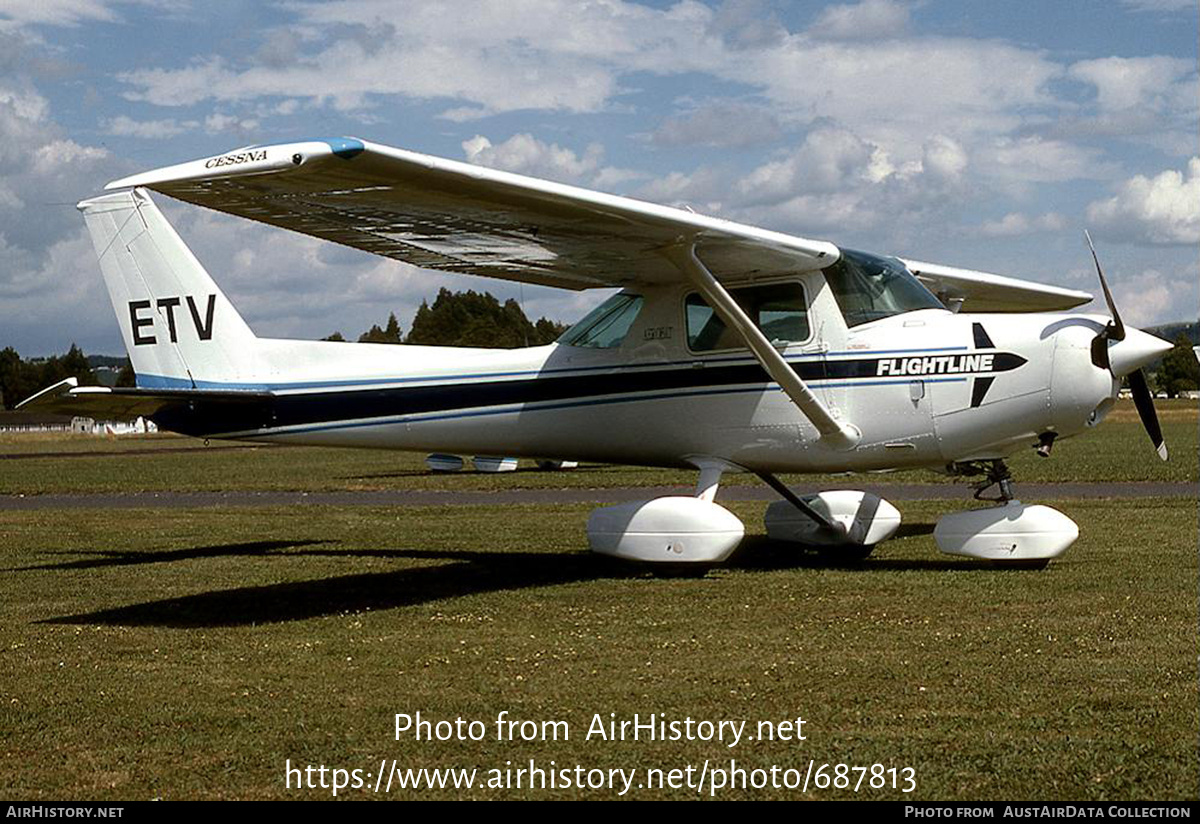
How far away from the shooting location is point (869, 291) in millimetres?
11898

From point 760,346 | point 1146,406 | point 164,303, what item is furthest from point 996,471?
point 164,303

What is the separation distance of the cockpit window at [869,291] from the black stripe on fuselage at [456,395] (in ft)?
1.60

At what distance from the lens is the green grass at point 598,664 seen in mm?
5723

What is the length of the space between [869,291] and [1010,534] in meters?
2.38

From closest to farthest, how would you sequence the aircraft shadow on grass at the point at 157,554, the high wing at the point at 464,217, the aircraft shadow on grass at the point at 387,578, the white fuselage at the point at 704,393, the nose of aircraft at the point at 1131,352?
1. the high wing at the point at 464,217
2. the aircraft shadow on grass at the point at 387,578
3. the nose of aircraft at the point at 1131,352
4. the white fuselage at the point at 704,393
5. the aircraft shadow on grass at the point at 157,554

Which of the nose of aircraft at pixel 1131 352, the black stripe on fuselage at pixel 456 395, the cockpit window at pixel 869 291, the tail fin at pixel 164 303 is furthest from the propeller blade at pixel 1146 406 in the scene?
the tail fin at pixel 164 303

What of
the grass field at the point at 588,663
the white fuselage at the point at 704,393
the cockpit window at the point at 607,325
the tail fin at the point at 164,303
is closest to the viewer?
the grass field at the point at 588,663

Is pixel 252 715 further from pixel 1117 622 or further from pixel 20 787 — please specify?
pixel 1117 622

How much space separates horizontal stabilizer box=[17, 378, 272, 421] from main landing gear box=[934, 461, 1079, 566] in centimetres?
678

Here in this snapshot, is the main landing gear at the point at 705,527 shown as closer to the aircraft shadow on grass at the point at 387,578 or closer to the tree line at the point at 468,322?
the aircraft shadow on grass at the point at 387,578

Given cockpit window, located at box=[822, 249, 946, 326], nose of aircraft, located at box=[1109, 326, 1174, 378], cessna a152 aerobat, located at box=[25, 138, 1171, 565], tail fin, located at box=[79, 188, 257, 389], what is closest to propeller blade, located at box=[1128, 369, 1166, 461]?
cessna a152 aerobat, located at box=[25, 138, 1171, 565]

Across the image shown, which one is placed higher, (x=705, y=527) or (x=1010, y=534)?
(x=705, y=527)

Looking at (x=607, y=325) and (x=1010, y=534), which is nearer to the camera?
(x=1010, y=534)

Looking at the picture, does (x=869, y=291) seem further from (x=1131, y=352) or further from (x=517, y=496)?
(x=517, y=496)
